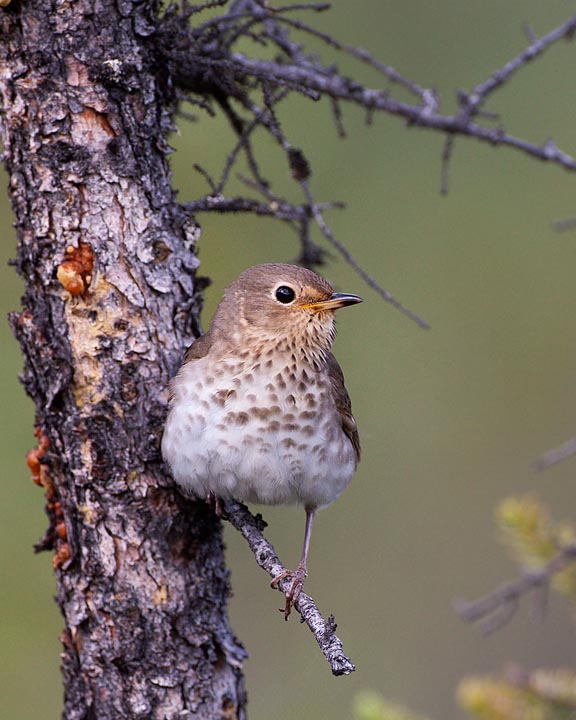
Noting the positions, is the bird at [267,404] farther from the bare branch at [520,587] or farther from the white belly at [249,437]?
the bare branch at [520,587]

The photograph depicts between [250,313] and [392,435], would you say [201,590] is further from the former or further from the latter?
[392,435]

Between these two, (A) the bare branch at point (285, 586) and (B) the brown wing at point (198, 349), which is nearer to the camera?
(A) the bare branch at point (285, 586)

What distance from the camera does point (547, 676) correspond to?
332 centimetres

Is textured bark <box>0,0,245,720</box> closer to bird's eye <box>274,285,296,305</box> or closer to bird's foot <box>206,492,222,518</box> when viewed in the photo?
bird's foot <box>206,492,222,518</box>

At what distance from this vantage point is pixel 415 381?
845cm

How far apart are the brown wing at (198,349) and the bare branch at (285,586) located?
59 centimetres

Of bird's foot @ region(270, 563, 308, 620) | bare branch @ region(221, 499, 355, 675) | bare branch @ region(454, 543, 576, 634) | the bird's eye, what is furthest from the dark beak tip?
bare branch @ region(454, 543, 576, 634)

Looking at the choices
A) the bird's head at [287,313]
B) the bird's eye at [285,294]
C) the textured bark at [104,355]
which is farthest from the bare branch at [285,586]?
the bird's eye at [285,294]

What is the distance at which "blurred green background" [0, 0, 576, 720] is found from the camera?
7859mm

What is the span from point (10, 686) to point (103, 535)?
4291 millimetres

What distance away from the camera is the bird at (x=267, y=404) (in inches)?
168

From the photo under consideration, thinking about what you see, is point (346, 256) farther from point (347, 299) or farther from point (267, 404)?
point (267, 404)

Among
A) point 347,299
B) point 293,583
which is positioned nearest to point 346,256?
point 347,299

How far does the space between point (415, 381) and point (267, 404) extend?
4.21 m
